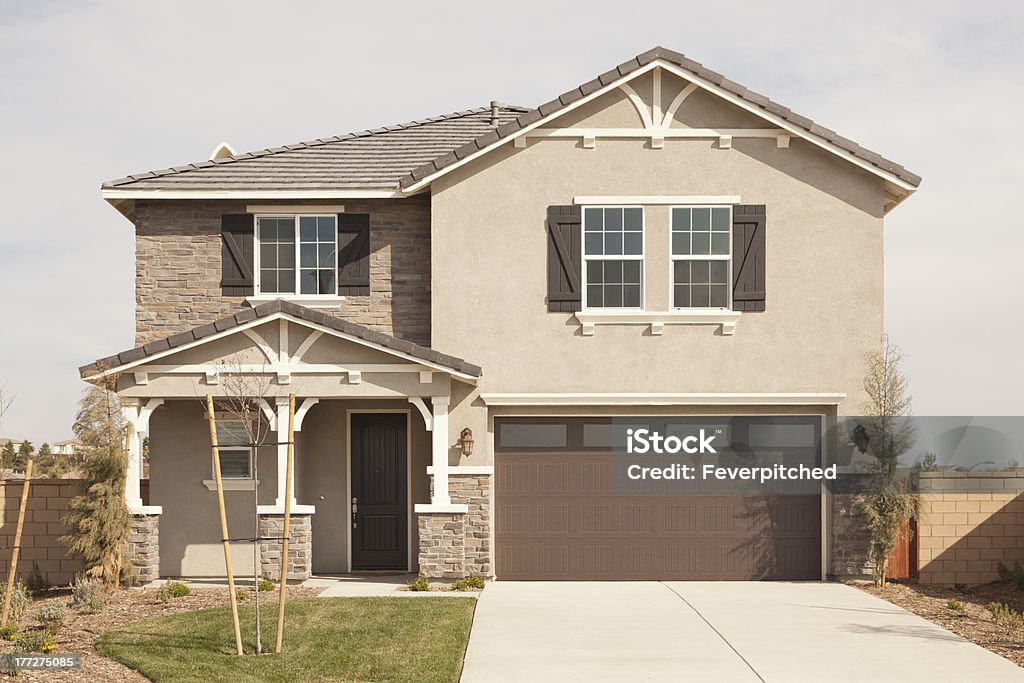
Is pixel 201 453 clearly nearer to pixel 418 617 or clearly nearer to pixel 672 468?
pixel 418 617

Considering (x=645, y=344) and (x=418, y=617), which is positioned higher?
(x=645, y=344)

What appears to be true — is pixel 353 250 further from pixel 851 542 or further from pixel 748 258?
pixel 851 542

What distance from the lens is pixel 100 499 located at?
14617 mm

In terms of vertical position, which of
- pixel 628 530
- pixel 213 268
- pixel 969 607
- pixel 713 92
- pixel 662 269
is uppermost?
pixel 713 92

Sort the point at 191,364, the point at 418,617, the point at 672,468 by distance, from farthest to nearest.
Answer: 1. the point at 672,468
2. the point at 191,364
3. the point at 418,617

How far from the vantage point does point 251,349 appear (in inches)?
594

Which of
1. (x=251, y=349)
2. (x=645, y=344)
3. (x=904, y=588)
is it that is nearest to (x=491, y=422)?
(x=645, y=344)

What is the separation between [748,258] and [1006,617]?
6.01 metres

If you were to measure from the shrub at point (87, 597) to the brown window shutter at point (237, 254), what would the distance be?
5.01 m

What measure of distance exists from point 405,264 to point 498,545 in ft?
15.0

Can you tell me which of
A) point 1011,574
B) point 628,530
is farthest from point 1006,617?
point 628,530

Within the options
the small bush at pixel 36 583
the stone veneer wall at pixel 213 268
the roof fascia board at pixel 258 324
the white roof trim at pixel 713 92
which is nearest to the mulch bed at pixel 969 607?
the white roof trim at pixel 713 92

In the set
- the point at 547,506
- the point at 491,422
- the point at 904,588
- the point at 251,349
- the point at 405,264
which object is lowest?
the point at 904,588

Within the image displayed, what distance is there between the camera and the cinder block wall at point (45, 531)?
50.4 feet
